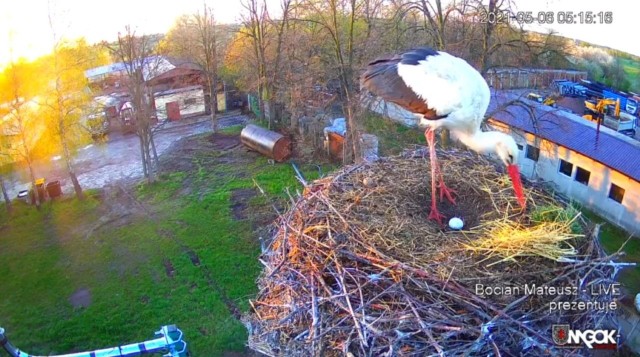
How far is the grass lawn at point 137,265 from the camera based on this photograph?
27.7ft

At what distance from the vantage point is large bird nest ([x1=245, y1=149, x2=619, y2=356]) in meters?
4.08

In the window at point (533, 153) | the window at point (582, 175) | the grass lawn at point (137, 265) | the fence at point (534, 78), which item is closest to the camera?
the grass lawn at point (137, 265)

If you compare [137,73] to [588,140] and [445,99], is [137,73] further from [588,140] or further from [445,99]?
[588,140]

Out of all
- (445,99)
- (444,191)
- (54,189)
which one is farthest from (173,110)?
(445,99)

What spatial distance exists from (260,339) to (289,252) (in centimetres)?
94

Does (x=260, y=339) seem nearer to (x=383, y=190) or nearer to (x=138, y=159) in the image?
(x=383, y=190)

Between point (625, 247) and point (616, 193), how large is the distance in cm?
146

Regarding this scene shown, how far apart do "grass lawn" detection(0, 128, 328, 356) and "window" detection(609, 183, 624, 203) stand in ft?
24.9

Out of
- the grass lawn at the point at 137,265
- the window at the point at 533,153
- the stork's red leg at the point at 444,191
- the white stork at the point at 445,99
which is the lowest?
the grass lawn at the point at 137,265

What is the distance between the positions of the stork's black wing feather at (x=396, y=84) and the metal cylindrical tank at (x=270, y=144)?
8858mm

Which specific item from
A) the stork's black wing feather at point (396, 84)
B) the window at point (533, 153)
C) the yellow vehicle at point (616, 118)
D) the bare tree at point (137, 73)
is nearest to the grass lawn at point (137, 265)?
the bare tree at point (137, 73)

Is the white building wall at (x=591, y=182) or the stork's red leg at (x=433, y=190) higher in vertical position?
the stork's red leg at (x=433, y=190)

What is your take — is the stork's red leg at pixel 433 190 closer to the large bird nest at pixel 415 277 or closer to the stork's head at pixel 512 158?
the large bird nest at pixel 415 277

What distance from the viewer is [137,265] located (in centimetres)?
1034
